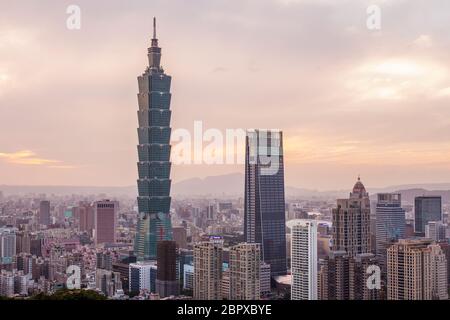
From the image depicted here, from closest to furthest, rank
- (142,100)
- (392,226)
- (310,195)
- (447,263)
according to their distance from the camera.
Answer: (310,195) → (447,263) → (392,226) → (142,100)

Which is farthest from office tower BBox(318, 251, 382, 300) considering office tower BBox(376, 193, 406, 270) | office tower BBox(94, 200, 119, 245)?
office tower BBox(94, 200, 119, 245)

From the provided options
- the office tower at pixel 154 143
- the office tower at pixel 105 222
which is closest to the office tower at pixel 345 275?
the office tower at pixel 105 222

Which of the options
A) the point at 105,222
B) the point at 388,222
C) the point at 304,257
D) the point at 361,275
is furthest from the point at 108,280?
the point at 388,222

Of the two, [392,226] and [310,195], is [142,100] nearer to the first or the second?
[392,226]

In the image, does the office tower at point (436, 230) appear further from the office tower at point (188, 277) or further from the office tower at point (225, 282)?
the office tower at point (188, 277)

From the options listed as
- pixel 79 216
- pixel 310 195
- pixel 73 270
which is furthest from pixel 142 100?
pixel 310 195
